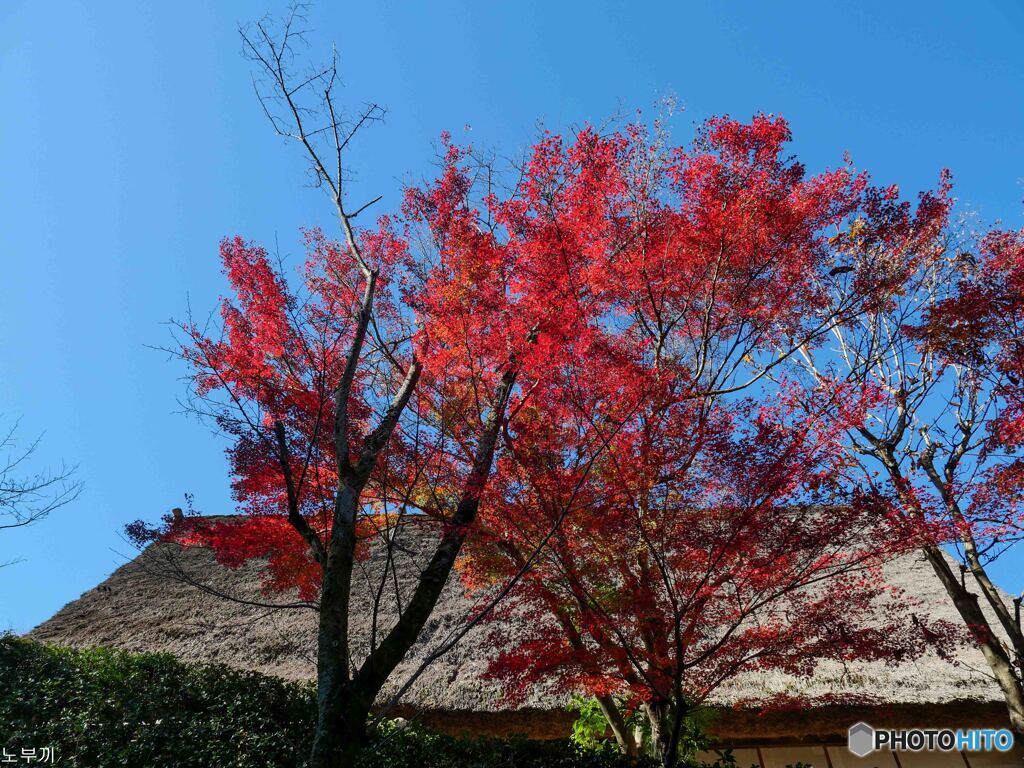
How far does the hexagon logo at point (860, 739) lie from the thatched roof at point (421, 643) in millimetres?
141

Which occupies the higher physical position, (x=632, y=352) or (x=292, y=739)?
(x=632, y=352)

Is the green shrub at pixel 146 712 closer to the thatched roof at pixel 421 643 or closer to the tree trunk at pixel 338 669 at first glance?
the thatched roof at pixel 421 643

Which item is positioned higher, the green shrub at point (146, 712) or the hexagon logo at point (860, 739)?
the green shrub at point (146, 712)

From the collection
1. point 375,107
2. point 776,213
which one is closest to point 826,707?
point 776,213

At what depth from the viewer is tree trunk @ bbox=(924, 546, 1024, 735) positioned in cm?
590

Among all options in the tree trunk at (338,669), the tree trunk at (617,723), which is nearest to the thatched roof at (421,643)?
the tree trunk at (338,669)

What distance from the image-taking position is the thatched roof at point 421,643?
678 centimetres

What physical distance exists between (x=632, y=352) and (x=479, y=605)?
4131 millimetres

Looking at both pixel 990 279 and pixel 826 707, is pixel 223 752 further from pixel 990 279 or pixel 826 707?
pixel 990 279

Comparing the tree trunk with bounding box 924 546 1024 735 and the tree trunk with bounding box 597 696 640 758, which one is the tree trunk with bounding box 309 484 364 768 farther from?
the tree trunk with bounding box 924 546 1024 735

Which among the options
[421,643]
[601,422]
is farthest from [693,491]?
[421,643]

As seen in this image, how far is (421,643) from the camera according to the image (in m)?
9.11

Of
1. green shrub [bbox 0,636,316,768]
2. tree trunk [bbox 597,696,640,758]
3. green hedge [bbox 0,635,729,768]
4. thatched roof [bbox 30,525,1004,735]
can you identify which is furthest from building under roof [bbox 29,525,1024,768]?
green shrub [bbox 0,636,316,768]

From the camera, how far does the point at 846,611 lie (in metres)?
5.61
